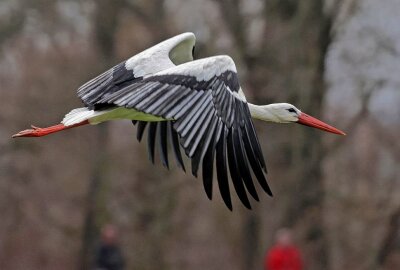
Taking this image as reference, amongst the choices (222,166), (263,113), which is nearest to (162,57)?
(263,113)

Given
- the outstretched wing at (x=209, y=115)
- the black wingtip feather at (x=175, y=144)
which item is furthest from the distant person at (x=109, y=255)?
the outstretched wing at (x=209, y=115)

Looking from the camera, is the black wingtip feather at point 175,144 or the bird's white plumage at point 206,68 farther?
the black wingtip feather at point 175,144

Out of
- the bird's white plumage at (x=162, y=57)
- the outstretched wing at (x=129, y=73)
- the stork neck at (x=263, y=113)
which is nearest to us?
the outstretched wing at (x=129, y=73)

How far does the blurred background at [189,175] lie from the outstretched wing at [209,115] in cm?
890

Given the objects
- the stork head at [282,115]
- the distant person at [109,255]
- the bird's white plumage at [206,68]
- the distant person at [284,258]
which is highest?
the bird's white plumage at [206,68]

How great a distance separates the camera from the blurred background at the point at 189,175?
20.2 m

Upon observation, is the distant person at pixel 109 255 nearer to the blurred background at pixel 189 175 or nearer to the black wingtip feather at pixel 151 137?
the black wingtip feather at pixel 151 137

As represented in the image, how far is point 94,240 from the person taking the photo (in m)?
23.1

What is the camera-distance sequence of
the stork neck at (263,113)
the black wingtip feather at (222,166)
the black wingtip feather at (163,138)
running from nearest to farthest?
the black wingtip feather at (222,166), the stork neck at (263,113), the black wingtip feather at (163,138)

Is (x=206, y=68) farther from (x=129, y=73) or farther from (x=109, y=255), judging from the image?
(x=109, y=255)

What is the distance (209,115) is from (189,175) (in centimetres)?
1108

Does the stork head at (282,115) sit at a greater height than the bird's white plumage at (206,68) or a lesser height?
lesser

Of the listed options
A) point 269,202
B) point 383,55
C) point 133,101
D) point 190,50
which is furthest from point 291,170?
point 133,101

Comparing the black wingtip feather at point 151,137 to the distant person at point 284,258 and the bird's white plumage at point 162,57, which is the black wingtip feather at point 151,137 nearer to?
the bird's white plumage at point 162,57
